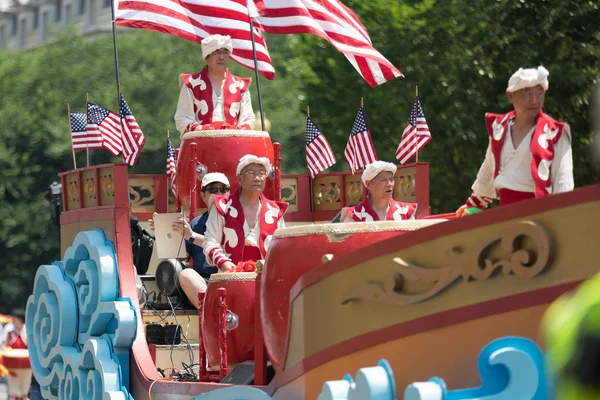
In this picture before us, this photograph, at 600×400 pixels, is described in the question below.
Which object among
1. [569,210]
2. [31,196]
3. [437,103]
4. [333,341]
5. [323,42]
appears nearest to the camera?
[569,210]

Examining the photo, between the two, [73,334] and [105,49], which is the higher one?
[105,49]

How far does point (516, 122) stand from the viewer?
5.74 meters

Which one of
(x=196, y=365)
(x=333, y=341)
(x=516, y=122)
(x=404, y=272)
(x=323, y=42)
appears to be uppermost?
(x=323, y=42)

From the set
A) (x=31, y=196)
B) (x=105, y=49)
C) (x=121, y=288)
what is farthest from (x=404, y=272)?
(x=105, y=49)

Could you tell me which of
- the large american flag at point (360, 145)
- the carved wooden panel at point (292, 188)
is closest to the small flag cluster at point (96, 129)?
the large american flag at point (360, 145)

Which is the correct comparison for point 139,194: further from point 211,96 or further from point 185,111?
point 211,96

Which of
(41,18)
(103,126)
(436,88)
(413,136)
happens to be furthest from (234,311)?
(41,18)

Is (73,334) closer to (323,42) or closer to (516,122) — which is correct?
(516,122)

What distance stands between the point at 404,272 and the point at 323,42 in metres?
23.6

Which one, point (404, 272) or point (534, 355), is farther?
point (404, 272)

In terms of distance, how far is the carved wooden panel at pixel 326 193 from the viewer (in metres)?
10.6

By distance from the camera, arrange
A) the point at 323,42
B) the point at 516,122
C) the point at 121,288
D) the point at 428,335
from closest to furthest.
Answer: the point at 428,335 < the point at 516,122 < the point at 121,288 < the point at 323,42

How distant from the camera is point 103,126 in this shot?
545 inches

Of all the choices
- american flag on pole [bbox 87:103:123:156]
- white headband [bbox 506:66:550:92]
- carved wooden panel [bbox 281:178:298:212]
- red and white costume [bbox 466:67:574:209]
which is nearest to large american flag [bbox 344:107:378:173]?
carved wooden panel [bbox 281:178:298:212]
